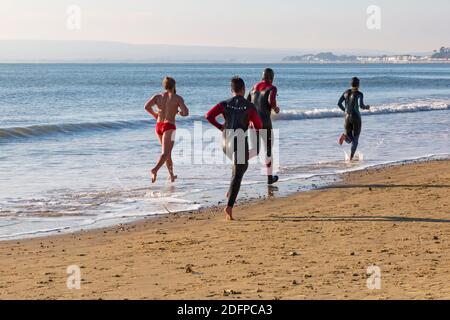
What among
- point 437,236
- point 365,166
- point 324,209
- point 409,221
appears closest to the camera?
point 437,236

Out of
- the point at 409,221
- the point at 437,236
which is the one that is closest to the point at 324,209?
the point at 409,221

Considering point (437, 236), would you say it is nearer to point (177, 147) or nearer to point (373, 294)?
point (373, 294)

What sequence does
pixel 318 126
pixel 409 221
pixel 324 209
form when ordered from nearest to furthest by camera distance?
pixel 409 221 < pixel 324 209 < pixel 318 126

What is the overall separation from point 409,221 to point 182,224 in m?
2.81

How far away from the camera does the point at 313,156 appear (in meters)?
18.3

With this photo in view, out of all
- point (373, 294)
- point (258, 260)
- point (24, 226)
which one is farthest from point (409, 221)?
point (24, 226)

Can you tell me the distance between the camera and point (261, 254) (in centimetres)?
852

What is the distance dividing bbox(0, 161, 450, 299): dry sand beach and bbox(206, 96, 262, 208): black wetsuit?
0.90 metres

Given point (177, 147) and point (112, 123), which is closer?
point (177, 147)

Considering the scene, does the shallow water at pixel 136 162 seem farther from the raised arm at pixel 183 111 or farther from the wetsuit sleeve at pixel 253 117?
the wetsuit sleeve at pixel 253 117

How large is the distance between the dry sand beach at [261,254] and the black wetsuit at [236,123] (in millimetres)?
901

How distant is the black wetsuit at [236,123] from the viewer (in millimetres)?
10078

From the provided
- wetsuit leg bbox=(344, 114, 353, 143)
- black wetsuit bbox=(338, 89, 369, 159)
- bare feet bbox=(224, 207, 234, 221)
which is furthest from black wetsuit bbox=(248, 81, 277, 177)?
wetsuit leg bbox=(344, 114, 353, 143)

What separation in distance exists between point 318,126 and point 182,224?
1848 centimetres
